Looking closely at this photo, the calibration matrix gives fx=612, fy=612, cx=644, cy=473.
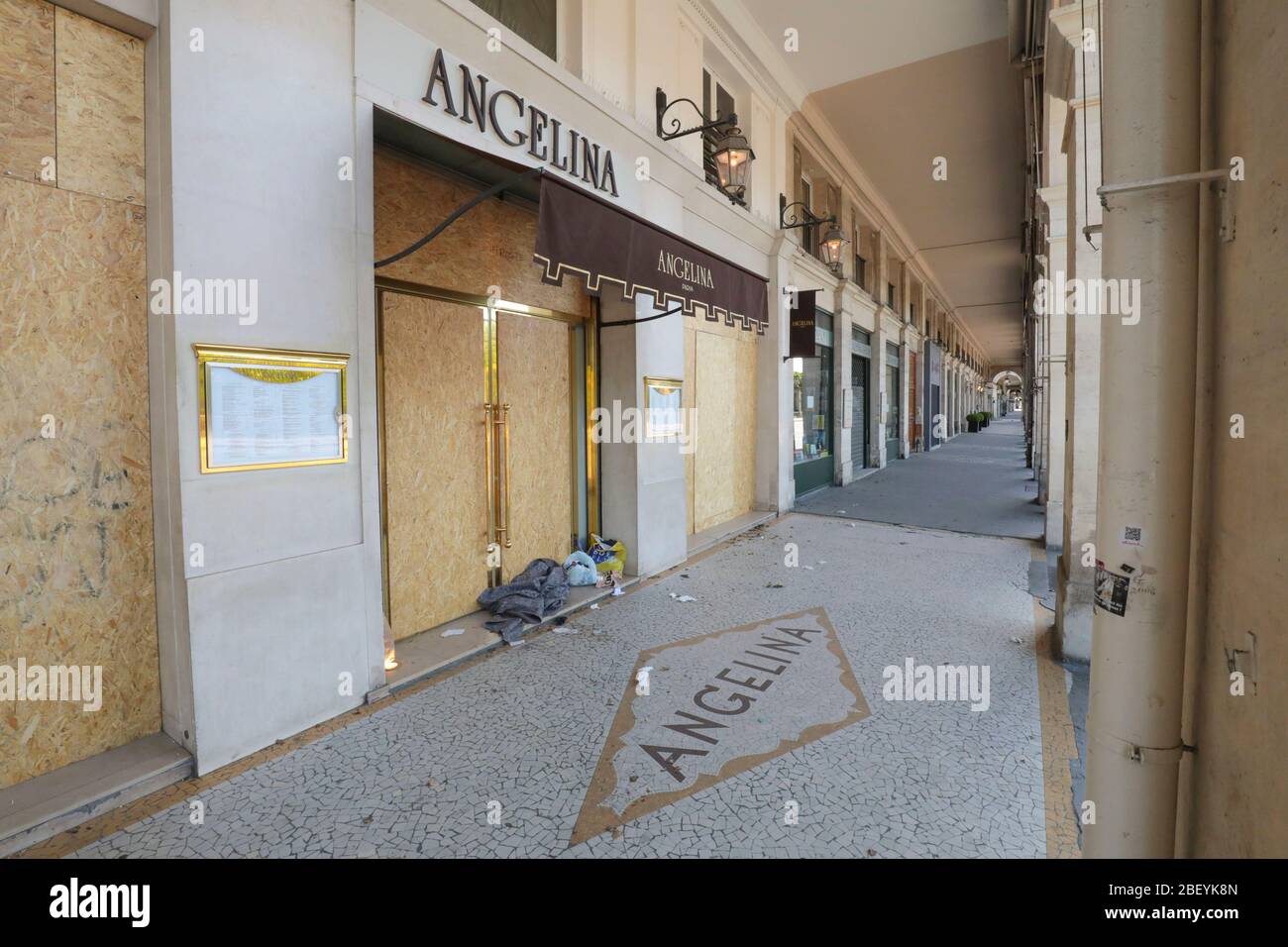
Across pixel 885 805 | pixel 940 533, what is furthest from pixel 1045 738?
pixel 940 533

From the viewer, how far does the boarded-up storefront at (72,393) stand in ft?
9.50

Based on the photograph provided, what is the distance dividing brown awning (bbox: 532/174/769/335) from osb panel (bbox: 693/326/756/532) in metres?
2.72

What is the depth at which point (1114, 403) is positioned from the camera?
194 cm

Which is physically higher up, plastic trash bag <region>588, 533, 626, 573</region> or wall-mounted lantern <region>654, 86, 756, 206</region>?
wall-mounted lantern <region>654, 86, 756, 206</region>

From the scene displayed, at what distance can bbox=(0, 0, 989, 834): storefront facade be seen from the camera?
314 centimetres

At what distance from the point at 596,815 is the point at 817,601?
12.6 feet

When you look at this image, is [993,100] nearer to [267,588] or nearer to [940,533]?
[940,533]

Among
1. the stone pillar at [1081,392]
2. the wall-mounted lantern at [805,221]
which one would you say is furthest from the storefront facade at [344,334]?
the wall-mounted lantern at [805,221]

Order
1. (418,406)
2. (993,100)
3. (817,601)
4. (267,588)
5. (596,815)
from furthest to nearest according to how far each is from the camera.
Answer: (993,100)
(817,601)
(418,406)
(267,588)
(596,815)

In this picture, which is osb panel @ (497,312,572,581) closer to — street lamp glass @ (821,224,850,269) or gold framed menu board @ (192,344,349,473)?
gold framed menu board @ (192,344,349,473)

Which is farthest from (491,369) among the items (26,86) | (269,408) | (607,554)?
(26,86)

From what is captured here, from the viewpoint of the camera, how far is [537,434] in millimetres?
6359

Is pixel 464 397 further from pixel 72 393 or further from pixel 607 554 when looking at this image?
pixel 72 393

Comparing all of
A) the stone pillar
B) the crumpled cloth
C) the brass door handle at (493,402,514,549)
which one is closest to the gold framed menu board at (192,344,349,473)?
the brass door handle at (493,402,514,549)
